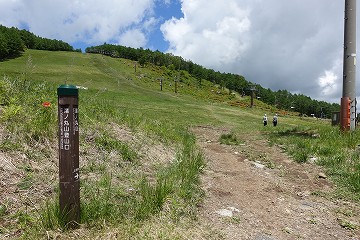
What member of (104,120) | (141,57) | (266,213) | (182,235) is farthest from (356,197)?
(141,57)

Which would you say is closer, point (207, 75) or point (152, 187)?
point (152, 187)

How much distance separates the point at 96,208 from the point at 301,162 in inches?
260

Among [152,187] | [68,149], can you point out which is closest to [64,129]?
[68,149]

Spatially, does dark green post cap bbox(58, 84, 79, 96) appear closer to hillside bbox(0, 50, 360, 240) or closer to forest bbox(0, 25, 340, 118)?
hillside bbox(0, 50, 360, 240)

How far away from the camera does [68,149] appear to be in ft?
11.1

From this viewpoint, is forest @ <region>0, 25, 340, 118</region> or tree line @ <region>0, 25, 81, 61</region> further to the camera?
forest @ <region>0, 25, 340, 118</region>

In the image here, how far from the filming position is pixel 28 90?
828 centimetres

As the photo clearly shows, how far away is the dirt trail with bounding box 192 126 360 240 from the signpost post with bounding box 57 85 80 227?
1.79m

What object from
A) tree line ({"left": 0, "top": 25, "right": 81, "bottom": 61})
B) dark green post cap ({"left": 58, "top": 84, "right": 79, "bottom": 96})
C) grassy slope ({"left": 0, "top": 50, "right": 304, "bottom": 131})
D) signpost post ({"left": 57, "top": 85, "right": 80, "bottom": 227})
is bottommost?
signpost post ({"left": 57, "top": 85, "right": 80, "bottom": 227})

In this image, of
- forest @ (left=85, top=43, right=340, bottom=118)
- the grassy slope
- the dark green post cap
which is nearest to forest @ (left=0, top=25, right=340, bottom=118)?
forest @ (left=85, top=43, right=340, bottom=118)

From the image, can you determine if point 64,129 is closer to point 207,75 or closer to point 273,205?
point 273,205

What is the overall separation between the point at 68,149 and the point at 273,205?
369 cm

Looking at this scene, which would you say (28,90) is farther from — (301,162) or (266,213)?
(301,162)

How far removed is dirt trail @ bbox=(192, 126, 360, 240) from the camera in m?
4.42
